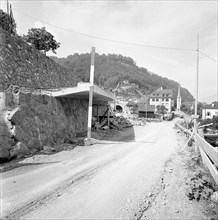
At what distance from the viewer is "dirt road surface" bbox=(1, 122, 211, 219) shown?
352 centimetres

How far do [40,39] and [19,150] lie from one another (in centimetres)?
1567

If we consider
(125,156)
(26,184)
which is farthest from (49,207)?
(125,156)

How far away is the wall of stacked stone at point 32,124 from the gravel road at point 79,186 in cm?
97

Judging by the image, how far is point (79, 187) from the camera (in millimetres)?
→ 4629

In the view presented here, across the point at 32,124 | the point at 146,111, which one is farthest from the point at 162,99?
the point at 32,124

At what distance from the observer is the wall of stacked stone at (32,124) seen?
6.52 m

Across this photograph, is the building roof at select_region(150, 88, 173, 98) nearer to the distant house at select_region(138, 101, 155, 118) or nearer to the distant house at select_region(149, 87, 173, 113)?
the distant house at select_region(149, 87, 173, 113)

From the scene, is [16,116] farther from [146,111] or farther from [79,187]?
[146,111]

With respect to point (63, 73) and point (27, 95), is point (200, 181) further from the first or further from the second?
point (63, 73)

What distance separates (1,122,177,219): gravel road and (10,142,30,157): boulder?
0.55m

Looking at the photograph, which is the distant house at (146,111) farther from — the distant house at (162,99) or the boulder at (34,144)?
the boulder at (34,144)

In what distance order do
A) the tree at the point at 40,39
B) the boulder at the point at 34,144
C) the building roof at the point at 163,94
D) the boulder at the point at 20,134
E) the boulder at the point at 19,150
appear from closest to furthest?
the boulder at the point at 19,150 < the boulder at the point at 20,134 < the boulder at the point at 34,144 < the tree at the point at 40,39 < the building roof at the point at 163,94

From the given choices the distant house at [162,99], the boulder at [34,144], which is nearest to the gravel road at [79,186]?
the boulder at [34,144]

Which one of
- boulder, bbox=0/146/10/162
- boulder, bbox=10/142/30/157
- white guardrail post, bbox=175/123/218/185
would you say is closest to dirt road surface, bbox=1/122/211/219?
boulder, bbox=10/142/30/157
